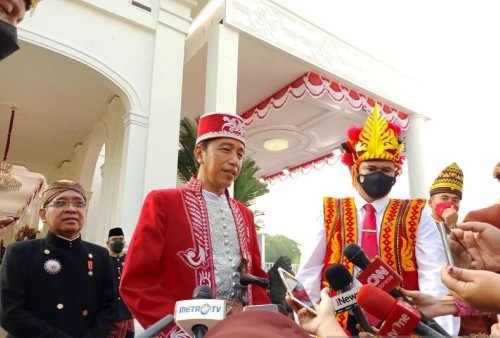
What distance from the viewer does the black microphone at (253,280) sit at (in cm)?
189

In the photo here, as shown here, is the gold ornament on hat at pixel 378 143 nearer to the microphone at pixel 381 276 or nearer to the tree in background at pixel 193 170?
the microphone at pixel 381 276

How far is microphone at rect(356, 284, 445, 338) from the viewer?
904mm

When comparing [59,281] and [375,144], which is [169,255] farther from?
[375,144]

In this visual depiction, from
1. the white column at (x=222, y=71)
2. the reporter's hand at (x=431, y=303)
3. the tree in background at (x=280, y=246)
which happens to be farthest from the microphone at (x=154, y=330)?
the tree in background at (x=280, y=246)

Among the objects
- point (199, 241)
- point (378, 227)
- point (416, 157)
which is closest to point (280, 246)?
point (416, 157)

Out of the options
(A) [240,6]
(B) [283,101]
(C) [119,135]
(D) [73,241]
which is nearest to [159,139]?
(C) [119,135]

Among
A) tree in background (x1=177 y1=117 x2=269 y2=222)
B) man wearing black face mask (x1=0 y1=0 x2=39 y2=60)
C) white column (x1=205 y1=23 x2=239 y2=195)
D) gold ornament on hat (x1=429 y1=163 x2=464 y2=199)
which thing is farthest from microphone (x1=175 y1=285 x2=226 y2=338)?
tree in background (x1=177 y1=117 x2=269 y2=222)

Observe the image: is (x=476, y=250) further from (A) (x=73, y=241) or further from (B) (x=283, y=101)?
(B) (x=283, y=101)

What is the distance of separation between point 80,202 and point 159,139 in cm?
311

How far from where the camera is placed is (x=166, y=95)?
19.9 ft

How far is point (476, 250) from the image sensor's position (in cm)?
127

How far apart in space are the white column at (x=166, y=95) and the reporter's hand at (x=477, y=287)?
16.0ft

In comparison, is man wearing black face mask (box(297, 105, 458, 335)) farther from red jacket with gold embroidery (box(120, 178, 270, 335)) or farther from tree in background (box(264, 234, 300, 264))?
tree in background (box(264, 234, 300, 264))

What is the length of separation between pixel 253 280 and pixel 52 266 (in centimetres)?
135
